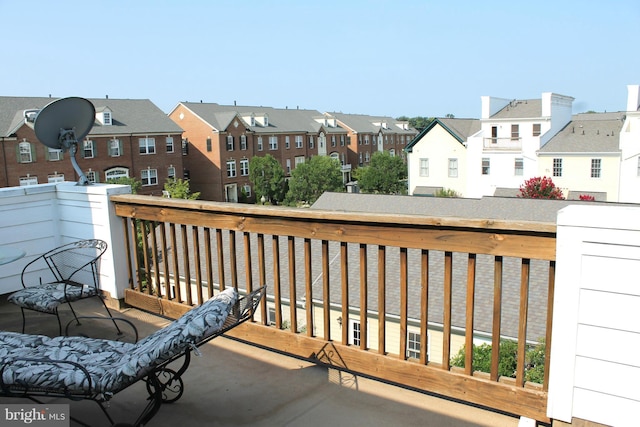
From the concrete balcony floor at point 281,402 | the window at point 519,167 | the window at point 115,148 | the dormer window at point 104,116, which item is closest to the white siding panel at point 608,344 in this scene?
the concrete balcony floor at point 281,402

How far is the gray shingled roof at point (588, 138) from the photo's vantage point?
2941cm

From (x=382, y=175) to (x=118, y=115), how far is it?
24.7 m

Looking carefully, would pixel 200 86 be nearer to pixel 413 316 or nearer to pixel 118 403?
pixel 413 316

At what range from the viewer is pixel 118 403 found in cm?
264

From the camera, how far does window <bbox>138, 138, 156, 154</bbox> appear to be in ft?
119

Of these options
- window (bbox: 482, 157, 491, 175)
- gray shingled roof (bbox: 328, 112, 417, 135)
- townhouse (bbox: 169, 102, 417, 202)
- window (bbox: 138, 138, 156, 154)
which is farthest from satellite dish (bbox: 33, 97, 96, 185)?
gray shingled roof (bbox: 328, 112, 417, 135)

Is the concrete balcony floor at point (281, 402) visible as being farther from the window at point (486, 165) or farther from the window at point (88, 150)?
the window at point (88, 150)

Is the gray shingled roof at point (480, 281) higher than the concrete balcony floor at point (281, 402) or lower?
lower

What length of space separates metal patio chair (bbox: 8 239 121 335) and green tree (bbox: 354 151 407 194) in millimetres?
43949

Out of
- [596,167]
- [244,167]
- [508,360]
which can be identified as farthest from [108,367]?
[244,167]

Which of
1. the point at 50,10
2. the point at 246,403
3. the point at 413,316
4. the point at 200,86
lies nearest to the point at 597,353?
the point at 246,403

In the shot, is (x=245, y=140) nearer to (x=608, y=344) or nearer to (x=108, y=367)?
(x=108, y=367)

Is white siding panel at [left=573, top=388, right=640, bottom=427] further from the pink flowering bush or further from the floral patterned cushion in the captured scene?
the pink flowering bush

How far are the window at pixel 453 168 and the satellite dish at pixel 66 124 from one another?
32305 millimetres
